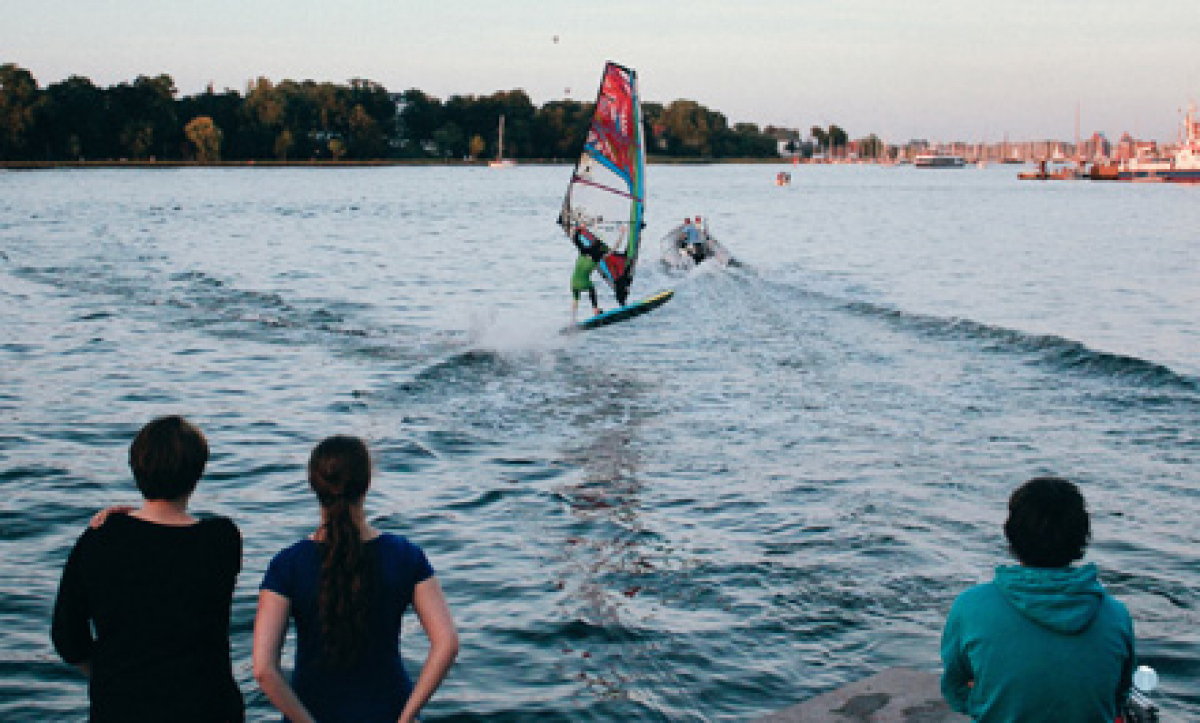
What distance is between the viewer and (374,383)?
18.8m

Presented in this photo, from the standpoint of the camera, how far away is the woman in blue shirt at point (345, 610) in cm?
375

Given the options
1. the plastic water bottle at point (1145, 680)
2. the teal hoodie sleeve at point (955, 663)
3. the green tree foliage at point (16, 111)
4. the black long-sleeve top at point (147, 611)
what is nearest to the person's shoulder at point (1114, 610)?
the plastic water bottle at point (1145, 680)

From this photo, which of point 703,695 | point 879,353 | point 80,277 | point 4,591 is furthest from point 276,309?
point 703,695

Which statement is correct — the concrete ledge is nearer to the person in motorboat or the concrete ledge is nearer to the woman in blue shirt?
the woman in blue shirt

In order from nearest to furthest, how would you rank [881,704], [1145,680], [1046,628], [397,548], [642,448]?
[1145,680], [1046,628], [397,548], [881,704], [642,448]

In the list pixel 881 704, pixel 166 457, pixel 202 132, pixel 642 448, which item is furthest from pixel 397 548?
pixel 202 132

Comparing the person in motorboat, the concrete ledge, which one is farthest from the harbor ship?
the concrete ledge

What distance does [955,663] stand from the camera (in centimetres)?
389

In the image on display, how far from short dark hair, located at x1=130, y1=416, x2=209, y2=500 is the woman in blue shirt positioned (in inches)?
15.7

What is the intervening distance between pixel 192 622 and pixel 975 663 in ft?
8.43

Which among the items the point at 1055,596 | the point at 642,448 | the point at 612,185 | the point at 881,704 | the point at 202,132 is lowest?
the point at 642,448

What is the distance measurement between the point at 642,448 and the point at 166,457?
35.5 feet

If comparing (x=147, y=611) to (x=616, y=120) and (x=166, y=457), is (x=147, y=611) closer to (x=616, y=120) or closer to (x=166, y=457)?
(x=166, y=457)

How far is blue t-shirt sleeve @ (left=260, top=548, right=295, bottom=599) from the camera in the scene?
3801mm
